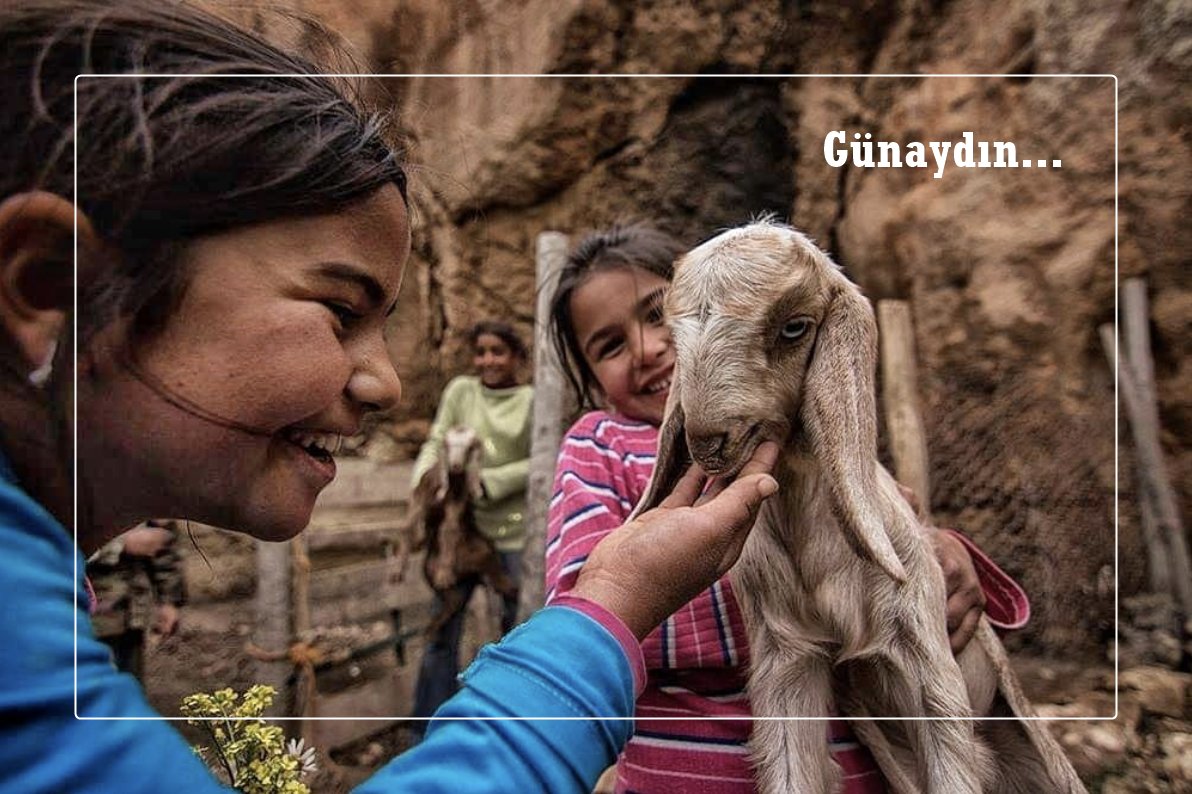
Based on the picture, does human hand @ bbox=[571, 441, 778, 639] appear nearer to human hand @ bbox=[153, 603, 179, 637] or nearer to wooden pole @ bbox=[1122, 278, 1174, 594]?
human hand @ bbox=[153, 603, 179, 637]

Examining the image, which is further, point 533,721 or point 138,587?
point 138,587

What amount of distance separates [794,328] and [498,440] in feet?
2.05

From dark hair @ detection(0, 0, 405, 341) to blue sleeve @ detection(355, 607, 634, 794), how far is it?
242 mm

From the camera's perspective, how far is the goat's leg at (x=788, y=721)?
544 mm

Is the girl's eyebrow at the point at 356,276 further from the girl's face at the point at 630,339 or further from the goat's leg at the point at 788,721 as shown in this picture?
the goat's leg at the point at 788,721

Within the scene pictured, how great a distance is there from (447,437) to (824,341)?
1.77 feet

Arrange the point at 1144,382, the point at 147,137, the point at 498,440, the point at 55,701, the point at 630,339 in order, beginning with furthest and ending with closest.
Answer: the point at 1144,382 < the point at 498,440 < the point at 630,339 < the point at 147,137 < the point at 55,701

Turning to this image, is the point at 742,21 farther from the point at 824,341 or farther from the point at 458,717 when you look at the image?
the point at 458,717

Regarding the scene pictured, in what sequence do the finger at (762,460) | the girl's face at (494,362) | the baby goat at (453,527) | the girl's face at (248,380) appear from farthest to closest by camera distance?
the girl's face at (494,362) → the baby goat at (453,527) → the finger at (762,460) → the girl's face at (248,380)

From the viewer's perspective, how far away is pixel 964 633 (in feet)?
1.92

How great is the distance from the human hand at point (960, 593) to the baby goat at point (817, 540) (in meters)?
0.02

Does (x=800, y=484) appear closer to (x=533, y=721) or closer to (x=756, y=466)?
(x=756, y=466)

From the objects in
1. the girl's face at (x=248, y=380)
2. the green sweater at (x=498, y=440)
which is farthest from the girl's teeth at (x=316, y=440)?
the green sweater at (x=498, y=440)

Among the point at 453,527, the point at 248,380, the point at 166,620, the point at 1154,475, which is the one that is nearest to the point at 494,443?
the point at 453,527
